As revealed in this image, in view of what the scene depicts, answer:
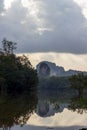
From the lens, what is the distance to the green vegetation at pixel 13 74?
101625mm

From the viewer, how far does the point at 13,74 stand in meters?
103

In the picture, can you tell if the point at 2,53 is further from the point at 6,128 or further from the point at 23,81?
the point at 6,128

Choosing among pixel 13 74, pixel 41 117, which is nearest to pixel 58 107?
pixel 41 117

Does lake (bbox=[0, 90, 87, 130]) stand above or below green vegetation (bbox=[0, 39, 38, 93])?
below

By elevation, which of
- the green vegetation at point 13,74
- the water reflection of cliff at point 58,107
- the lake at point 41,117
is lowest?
the lake at point 41,117

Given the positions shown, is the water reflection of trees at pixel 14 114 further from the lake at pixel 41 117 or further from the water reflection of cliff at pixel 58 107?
the water reflection of cliff at pixel 58 107

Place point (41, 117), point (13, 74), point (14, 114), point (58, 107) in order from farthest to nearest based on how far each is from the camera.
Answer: point (13, 74) → point (58, 107) → point (41, 117) → point (14, 114)

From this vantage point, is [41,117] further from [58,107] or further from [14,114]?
[58,107]

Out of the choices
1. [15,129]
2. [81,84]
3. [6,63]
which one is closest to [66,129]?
[15,129]

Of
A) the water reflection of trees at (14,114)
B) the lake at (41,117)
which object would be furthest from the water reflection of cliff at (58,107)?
the water reflection of trees at (14,114)

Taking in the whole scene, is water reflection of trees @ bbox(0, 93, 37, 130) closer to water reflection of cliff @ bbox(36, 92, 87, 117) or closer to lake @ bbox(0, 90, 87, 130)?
lake @ bbox(0, 90, 87, 130)

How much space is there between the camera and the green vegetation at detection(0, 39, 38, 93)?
4001 inches

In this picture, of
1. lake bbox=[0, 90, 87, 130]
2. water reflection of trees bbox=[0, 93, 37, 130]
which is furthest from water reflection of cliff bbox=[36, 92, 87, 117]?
water reflection of trees bbox=[0, 93, 37, 130]

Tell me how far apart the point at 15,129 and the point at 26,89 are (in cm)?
9126
